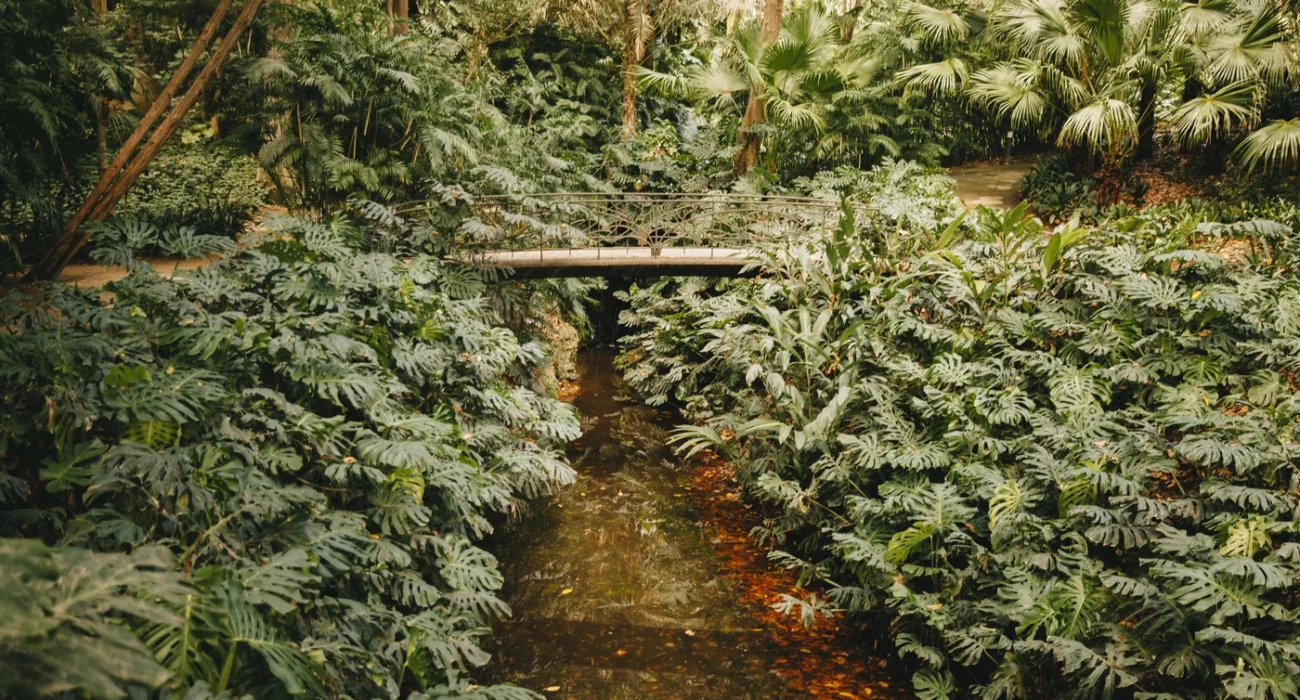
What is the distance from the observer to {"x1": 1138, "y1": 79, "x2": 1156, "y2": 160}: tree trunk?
11102 millimetres

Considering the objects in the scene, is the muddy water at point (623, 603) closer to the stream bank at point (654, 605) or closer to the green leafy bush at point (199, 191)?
the stream bank at point (654, 605)

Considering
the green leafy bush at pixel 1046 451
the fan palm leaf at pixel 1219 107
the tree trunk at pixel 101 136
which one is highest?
the fan palm leaf at pixel 1219 107

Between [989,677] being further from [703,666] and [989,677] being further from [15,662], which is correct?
[15,662]

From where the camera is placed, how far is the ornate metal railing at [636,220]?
8953 millimetres

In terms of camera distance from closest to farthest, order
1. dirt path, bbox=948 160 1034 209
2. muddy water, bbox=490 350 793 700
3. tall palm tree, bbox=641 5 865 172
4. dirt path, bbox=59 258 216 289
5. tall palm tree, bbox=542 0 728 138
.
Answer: muddy water, bbox=490 350 793 700
dirt path, bbox=59 258 216 289
dirt path, bbox=948 160 1034 209
tall palm tree, bbox=641 5 865 172
tall palm tree, bbox=542 0 728 138

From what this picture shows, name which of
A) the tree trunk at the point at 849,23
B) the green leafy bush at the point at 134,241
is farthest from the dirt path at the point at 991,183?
the green leafy bush at the point at 134,241

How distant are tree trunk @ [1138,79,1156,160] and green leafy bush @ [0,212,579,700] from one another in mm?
10620

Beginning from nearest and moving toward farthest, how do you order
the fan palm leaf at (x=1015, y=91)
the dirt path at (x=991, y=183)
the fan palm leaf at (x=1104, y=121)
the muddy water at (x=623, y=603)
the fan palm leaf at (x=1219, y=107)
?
the muddy water at (x=623, y=603)
the fan palm leaf at (x=1219, y=107)
the fan palm leaf at (x=1104, y=121)
the fan palm leaf at (x=1015, y=91)
the dirt path at (x=991, y=183)

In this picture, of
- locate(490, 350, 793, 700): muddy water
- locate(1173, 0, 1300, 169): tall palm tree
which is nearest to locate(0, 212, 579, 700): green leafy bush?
locate(490, 350, 793, 700): muddy water

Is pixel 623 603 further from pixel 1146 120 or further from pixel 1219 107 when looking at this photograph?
pixel 1146 120

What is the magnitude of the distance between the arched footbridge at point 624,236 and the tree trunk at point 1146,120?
487cm

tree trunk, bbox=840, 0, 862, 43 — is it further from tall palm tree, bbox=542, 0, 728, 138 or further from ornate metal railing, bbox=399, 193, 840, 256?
ornate metal railing, bbox=399, 193, 840, 256

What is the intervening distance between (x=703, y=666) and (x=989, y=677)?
7.00 feet

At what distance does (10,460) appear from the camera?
320cm
